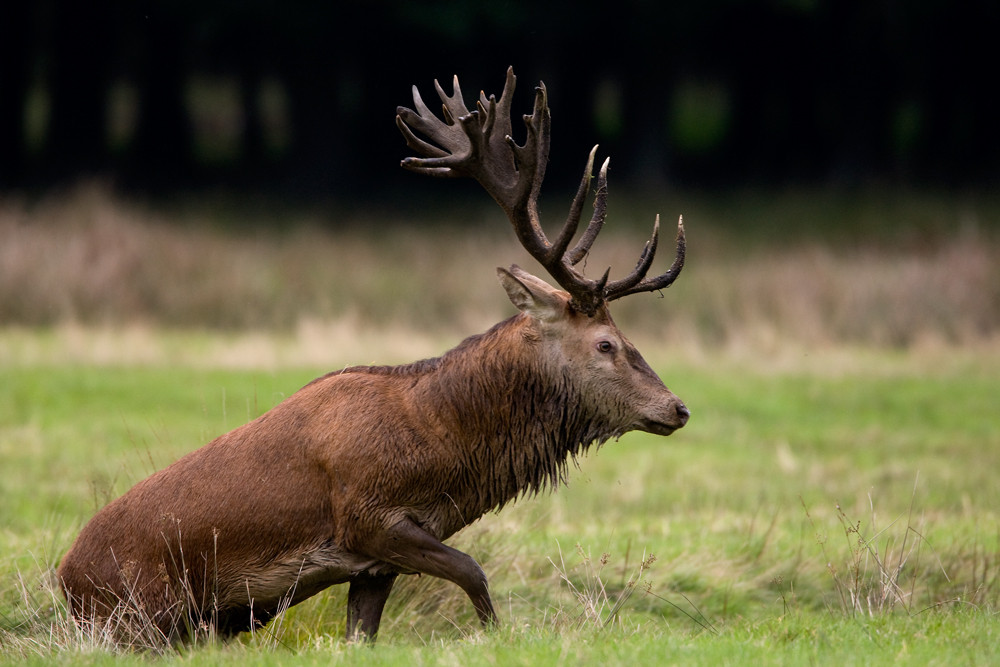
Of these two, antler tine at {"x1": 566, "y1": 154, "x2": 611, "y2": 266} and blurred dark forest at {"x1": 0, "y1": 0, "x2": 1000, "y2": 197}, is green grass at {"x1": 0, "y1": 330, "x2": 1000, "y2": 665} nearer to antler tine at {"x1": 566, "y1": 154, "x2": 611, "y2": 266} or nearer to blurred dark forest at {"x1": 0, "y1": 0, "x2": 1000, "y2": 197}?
antler tine at {"x1": 566, "y1": 154, "x2": 611, "y2": 266}

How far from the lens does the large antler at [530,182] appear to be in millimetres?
6762

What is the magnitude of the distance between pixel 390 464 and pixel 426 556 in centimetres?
49

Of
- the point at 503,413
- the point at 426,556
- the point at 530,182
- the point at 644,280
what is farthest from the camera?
the point at 644,280

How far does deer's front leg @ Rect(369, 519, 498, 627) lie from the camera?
6.35m

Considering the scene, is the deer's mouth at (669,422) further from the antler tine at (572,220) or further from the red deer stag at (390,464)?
the antler tine at (572,220)

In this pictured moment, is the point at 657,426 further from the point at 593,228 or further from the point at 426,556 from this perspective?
the point at 426,556

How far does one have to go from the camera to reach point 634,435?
1591 cm

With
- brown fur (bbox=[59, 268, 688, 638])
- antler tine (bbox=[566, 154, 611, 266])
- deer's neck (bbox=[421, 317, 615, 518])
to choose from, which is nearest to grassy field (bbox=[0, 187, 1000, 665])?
brown fur (bbox=[59, 268, 688, 638])

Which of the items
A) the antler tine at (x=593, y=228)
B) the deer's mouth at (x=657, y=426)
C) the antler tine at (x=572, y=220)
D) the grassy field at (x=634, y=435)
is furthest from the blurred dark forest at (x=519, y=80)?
the deer's mouth at (x=657, y=426)

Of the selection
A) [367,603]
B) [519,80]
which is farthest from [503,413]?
[519,80]

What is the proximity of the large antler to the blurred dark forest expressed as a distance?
22.2 meters

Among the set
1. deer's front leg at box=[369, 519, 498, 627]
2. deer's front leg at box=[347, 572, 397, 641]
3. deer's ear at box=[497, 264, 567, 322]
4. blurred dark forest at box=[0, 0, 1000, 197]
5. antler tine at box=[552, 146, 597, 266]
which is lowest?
deer's front leg at box=[347, 572, 397, 641]

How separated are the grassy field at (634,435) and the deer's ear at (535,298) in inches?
57.5

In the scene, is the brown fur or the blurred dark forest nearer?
the brown fur
